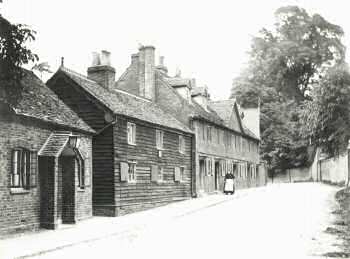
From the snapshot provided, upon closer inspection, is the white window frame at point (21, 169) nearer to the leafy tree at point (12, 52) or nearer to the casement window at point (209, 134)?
the leafy tree at point (12, 52)

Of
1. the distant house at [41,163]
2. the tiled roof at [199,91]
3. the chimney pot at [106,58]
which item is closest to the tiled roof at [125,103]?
the chimney pot at [106,58]

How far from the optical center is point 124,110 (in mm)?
25375

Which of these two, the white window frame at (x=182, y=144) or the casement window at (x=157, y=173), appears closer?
the casement window at (x=157, y=173)

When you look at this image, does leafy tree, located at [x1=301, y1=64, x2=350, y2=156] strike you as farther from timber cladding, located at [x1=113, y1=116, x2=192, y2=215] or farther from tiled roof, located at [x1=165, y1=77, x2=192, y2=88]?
tiled roof, located at [x1=165, y1=77, x2=192, y2=88]

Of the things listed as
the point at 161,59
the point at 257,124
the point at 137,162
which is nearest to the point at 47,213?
the point at 137,162

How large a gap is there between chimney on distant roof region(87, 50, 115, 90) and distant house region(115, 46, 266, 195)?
23.0ft

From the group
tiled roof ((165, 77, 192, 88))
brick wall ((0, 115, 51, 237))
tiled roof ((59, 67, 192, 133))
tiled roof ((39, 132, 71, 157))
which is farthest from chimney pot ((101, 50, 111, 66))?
tiled roof ((165, 77, 192, 88))

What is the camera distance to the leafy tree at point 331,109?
26.8 metres

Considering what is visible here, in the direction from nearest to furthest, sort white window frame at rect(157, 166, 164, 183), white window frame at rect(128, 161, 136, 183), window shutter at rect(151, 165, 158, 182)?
1. white window frame at rect(128, 161, 136, 183)
2. window shutter at rect(151, 165, 158, 182)
3. white window frame at rect(157, 166, 164, 183)

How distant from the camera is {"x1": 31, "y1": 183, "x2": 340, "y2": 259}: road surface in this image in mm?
11828

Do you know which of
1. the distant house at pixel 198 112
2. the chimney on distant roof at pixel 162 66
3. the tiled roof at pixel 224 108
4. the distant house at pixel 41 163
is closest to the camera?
the distant house at pixel 41 163

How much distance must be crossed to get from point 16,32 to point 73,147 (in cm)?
906

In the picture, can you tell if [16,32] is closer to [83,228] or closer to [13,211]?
[13,211]

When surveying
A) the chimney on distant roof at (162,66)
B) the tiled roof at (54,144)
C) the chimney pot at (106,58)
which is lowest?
the tiled roof at (54,144)
